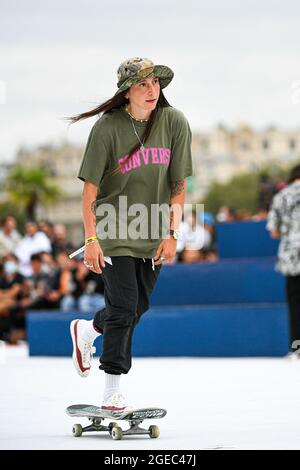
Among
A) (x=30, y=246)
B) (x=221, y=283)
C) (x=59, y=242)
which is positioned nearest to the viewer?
(x=221, y=283)

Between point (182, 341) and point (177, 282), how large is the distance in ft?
4.44

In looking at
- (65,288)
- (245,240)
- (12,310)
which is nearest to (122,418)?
(245,240)

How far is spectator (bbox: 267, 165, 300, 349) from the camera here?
10875mm

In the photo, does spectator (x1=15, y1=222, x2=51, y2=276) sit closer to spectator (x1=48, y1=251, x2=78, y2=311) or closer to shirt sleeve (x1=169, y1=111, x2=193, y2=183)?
spectator (x1=48, y1=251, x2=78, y2=311)

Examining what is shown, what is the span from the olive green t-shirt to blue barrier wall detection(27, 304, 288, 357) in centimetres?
582

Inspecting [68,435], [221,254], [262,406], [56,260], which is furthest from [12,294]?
[68,435]

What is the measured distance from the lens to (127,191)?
18.7 feet

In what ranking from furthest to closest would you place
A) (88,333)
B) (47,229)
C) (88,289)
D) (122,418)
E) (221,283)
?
(47,229) < (88,289) < (221,283) < (88,333) < (122,418)

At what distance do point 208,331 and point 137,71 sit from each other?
6.43 m

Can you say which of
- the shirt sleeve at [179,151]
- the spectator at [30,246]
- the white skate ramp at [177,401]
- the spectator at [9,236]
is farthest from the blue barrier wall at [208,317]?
the shirt sleeve at [179,151]

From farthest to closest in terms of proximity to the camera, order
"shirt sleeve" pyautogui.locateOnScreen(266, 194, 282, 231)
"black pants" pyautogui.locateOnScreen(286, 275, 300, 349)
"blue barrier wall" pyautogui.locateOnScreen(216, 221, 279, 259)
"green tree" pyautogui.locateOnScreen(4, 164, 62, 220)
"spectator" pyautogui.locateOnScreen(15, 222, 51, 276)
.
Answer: "green tree" pyautogui.locateOnScreen(4, 164, 62, 220), "spectator" pyautogui.locateOnScreen(15, 222, 51, 276), "blue barrier wall" pyautogui.locateOnScreen(216, 221, 279, 259), "shirt sleeve" pyautogui.locateOnScreen(266, 194, 282, 231), "black pants" pyautogui.locateOnScreen(286, 275, 300, 349)
